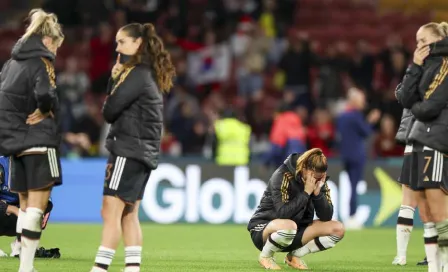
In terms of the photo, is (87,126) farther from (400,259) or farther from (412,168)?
(412,168)

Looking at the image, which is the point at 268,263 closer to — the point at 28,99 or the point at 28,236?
the point at 28,236

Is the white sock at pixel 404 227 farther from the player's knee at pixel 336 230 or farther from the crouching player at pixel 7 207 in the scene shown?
the crouching player at pixel 7 207

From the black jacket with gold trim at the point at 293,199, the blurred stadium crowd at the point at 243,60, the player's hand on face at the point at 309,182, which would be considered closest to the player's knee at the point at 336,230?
the black jacket with gold trim at the point at 293,199

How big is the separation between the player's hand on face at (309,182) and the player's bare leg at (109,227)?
7.28 feet

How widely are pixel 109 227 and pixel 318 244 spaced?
2754mm

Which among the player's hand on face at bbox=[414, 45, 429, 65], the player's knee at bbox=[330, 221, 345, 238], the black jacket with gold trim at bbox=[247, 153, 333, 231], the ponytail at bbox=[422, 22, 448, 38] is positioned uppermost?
the ponytail at bbox=[422, 22, 448, 38]

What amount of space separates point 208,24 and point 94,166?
6.06 metres

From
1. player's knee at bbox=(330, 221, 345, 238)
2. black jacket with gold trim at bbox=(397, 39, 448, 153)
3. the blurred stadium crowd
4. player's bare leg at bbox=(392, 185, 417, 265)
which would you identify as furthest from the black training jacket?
the blurred stadium crowd

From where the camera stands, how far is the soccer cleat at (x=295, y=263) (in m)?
10.6

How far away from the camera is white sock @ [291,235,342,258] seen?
10508 mm

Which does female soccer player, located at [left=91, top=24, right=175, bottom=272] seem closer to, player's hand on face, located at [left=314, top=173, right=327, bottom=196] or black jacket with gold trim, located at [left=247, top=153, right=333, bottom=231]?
black jacket with gold trim, located at [left=247, top=153, right=333, bottom=231]

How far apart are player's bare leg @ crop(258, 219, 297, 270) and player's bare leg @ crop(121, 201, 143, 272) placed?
1905 millimetres

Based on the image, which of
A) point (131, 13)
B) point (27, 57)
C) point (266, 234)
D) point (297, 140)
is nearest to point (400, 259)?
point (266, 234)

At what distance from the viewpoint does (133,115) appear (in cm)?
855
